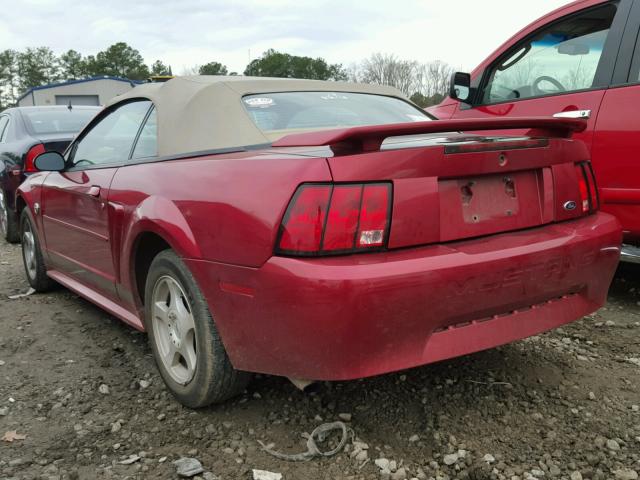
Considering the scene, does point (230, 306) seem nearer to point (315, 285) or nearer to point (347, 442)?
point (315, 285)

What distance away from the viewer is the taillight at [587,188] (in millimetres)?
2506

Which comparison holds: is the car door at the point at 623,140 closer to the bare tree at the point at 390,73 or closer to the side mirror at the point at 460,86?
the side mirror at the point at 460,86

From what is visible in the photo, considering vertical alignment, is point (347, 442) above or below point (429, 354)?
below

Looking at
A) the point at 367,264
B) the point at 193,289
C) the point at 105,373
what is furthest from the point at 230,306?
the point at 105,373

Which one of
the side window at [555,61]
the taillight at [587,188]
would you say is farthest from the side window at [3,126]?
the taillight at [587,188]

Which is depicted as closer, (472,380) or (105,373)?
(472,380)

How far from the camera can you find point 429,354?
197 cm

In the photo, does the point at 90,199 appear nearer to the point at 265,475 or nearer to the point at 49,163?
the point at 49,163

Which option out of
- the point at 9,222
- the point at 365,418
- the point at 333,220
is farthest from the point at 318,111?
the point at 9,222

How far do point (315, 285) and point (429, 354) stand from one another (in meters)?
0.48

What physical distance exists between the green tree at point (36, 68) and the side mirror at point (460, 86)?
105468mm

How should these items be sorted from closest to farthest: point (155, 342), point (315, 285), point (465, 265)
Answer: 1. point (315, 285)
2. point (465, 265)
3. point (155, 342)

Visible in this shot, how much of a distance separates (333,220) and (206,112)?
3.73ft

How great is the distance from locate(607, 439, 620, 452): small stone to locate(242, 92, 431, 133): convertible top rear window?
5.76 feet
